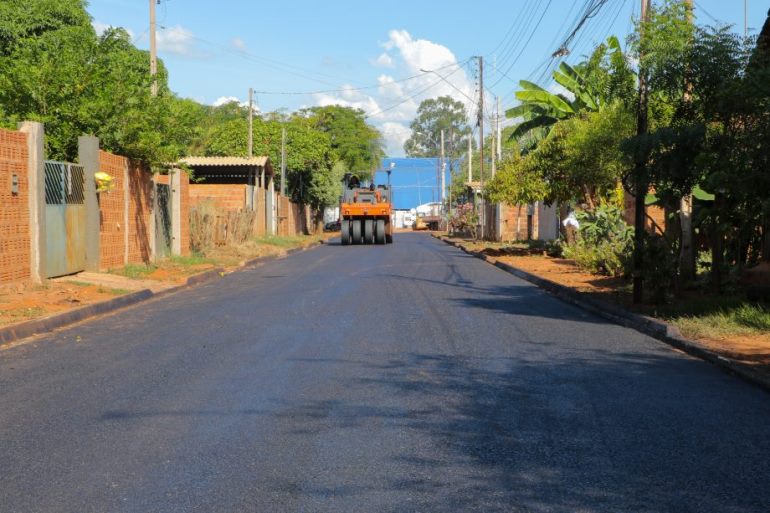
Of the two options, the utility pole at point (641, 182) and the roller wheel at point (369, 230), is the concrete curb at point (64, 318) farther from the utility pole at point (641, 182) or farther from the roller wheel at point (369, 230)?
the roller wheel at point (369, 230)

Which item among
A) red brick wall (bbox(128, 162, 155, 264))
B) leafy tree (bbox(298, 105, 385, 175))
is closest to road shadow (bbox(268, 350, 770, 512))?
red brick wall (bbox(128, 162, 155, 264))

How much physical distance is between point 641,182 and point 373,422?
8230mm

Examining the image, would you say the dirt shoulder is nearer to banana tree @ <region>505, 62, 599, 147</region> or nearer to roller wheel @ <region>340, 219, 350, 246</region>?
banana tree @ <region>505, 62, 599, 147</region>

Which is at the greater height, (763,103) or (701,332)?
(763,103)

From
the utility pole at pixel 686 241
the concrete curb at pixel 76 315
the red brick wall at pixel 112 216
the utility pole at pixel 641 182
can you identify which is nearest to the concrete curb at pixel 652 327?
the utility pole at pixel 641 182

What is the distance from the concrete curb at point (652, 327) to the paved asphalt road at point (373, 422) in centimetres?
19

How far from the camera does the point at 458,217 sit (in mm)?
68250

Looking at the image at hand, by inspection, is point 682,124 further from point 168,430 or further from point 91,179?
point 91,179

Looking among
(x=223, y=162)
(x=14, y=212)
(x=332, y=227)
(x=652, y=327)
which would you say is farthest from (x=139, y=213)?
(x=332, y=227)

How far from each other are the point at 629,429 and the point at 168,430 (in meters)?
3.35

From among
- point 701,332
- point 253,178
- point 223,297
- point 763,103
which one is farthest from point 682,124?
point 253,178

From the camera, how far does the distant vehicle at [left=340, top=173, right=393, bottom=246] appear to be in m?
48.8

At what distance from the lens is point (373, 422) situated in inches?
273

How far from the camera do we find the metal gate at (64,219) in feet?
57.4
